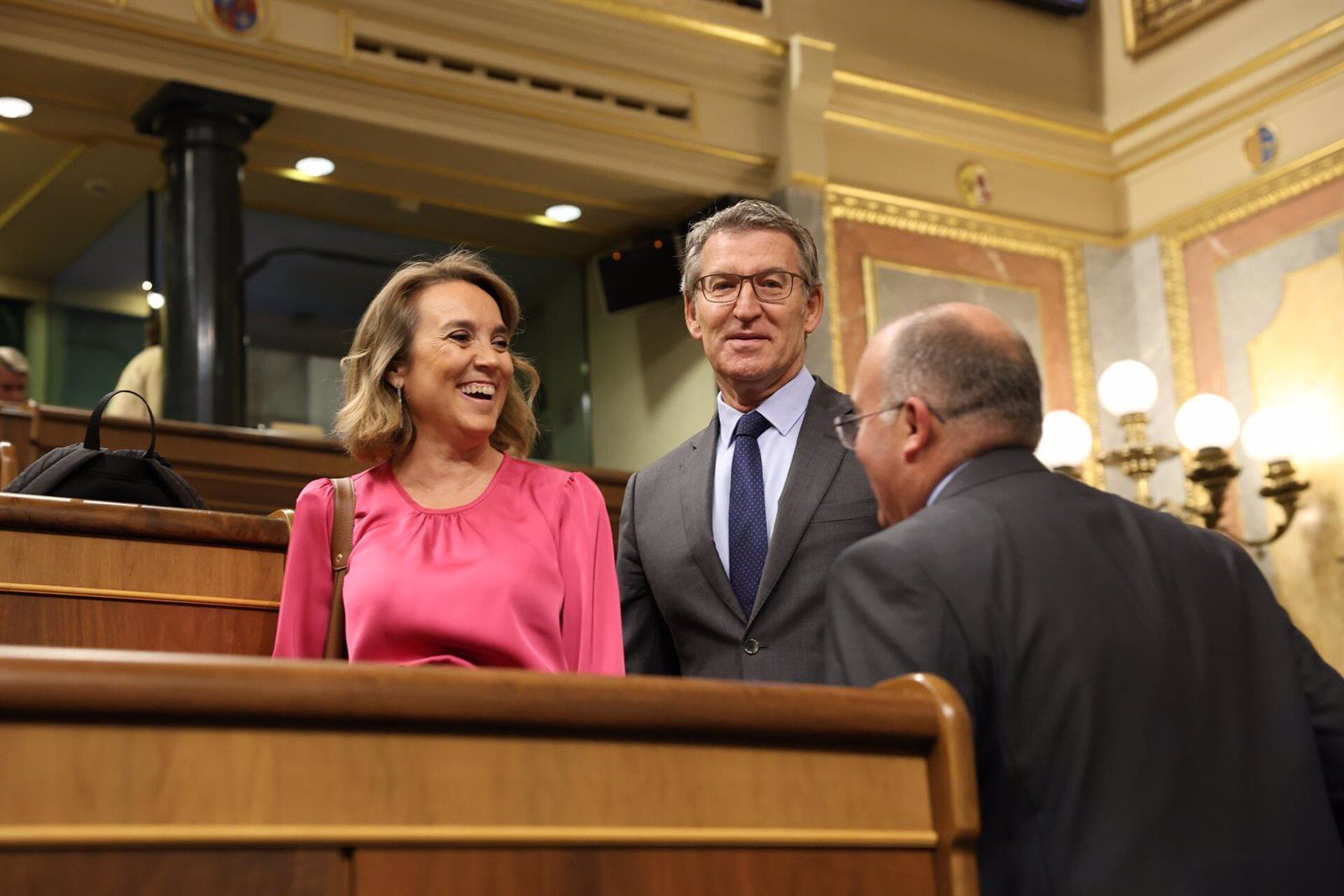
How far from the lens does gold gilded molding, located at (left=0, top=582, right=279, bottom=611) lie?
2.40 metres

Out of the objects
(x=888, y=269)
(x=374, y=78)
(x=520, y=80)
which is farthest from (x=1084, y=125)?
(x=374, y=78)

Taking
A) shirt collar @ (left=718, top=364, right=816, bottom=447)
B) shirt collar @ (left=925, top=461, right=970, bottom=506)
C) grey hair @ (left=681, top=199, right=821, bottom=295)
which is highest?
grey hair @ (left=681, top=199, right=821, bottom=295)

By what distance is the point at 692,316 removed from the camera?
9.32ft

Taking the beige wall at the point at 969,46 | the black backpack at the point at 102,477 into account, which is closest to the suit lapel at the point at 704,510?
the black backpack at the point at 102,477

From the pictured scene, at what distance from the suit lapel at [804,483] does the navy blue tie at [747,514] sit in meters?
0.03

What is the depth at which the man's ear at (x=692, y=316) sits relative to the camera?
2807 mm

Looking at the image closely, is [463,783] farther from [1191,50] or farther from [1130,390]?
[1191,50]

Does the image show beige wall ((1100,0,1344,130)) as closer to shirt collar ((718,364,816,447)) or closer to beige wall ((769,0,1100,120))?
beige wall ((769,0,1100,120))

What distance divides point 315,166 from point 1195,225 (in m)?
4.39

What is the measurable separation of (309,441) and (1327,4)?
17.1 feet

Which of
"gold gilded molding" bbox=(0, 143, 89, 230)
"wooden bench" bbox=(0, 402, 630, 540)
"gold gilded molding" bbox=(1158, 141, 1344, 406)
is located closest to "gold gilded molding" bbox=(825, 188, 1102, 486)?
"gold gilded molding" bbox=(1158, 141, 1344, 406)

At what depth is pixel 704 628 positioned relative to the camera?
257cm

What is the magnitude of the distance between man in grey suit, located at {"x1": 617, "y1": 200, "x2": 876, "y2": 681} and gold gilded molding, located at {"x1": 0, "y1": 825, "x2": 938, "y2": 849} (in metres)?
1.05

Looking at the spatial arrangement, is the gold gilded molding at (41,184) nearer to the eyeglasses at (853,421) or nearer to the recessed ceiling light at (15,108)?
the recessed ceiling light at (15,108)
